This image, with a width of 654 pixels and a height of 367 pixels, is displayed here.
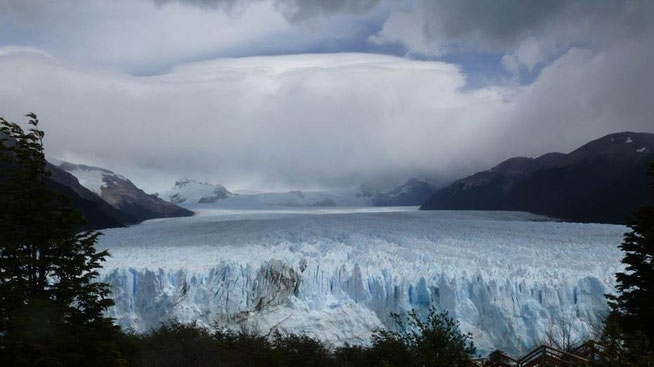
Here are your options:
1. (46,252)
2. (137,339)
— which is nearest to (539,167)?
(137,339)

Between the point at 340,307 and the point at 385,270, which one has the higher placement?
the point at 385,270

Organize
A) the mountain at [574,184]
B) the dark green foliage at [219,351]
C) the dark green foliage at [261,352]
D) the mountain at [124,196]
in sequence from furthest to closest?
the mountain at [124,196]
the mountain at [574,184]
the dark green foliage at [219,351]
the dark green foliage at [261,352]

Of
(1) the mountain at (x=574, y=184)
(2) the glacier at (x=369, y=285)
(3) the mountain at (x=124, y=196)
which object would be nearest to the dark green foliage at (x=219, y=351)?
(2) the glacier at (x=369, y=285)

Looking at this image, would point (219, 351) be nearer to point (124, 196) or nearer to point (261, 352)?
point (261, 352)

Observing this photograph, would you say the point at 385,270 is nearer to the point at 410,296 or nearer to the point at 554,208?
the point at 410,296

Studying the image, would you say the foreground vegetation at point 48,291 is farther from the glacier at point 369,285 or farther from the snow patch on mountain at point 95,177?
the snow patch on mountain at point 95,177

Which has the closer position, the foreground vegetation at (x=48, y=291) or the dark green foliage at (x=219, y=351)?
the foreground vegetation at (x=48, y=291)

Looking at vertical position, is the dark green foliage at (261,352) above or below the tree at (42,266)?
below
